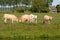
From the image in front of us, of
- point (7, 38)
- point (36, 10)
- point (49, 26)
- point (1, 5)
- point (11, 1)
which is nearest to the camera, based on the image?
point (7, 38)

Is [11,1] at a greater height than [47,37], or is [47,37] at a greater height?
[11,1]

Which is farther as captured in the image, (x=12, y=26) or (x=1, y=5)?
(x=1, y=5)

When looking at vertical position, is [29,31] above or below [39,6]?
below

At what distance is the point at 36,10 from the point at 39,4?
408 cm

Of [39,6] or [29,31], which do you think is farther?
[39,6]

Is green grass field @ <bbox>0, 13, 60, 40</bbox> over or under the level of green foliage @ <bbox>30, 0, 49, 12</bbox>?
under

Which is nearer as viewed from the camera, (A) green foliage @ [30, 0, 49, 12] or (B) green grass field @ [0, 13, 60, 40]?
(B) green grass field @ [0, 13, 60, 40]

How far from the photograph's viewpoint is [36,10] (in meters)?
Result: 77.7

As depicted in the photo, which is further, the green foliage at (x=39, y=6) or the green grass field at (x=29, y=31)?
the green foliage at (x=39, y=6)

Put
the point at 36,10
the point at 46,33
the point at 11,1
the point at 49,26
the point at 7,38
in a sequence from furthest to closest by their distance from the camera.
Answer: the point at 11,1 < the point at 36,10 < the point at 49,26 < the point at 46,33 < the point at 7,38

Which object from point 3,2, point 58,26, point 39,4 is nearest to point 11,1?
point 3,2

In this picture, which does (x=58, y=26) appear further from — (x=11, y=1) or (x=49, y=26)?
(x=11, y=1)

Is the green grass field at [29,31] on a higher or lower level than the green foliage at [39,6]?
lower

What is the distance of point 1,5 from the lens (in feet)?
362
